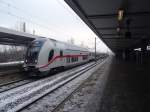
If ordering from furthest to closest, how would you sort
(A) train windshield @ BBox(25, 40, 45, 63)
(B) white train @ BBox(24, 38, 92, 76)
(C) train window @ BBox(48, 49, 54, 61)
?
(C) train window @ BBox(48, 49, 54, 61) → (A) train windshield @ BBox(25, 40, 45, 63) → (B) white train @ BBox(24, 38, 92, 76)

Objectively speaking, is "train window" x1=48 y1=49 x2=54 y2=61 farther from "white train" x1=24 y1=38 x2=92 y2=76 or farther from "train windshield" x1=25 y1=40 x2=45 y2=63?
"train windshield" x1=25 y1=40 x2=45 y2=63

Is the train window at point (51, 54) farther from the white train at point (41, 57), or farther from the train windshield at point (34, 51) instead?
the train windshield at point (34, 51)

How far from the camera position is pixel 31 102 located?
8852 millimetres

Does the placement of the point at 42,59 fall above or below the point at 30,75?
above

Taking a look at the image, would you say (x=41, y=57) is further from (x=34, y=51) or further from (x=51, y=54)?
(x=51, y=54)

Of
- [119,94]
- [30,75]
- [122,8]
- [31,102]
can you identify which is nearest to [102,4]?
[122,8]

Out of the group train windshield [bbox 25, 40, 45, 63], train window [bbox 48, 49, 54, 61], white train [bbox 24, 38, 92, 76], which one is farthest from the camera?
train window [bbox 48, 49, 54, 61]

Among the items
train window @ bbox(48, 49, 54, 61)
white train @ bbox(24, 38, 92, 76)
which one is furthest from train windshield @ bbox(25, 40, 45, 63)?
train window @ bbox(48, 49, 54, 61)

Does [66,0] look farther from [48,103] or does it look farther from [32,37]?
[32,37]

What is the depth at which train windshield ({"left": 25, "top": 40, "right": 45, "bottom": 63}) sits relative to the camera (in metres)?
17.0

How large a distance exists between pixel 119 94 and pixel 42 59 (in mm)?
8685

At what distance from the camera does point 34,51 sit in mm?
17266

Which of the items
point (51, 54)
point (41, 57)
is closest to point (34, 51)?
point (41, 57)

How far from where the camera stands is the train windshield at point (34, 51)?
17.0 meters
